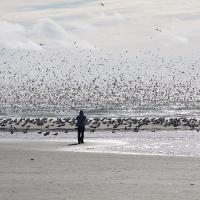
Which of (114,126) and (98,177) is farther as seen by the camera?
(114,126)

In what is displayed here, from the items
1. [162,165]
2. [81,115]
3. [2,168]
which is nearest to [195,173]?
[162,165]

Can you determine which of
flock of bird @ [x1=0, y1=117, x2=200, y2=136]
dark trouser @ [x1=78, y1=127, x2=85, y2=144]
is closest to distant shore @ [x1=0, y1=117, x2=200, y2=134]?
flock of bird @ [x1=0, y1=117, x2=200, y2=136]

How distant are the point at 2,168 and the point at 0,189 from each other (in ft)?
15.6

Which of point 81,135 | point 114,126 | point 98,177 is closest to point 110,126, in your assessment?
point 114,126

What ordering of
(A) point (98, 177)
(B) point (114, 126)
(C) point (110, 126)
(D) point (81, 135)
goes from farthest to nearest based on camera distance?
(C) point (110, 126) → (B) point (114, 126) → (D) point (81, 135) → (A) point (98, 177)

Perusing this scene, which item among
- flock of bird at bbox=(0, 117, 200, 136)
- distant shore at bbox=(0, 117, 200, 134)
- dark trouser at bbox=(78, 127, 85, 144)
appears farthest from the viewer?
distant shore at bbox=(0, 117, 200, 134)

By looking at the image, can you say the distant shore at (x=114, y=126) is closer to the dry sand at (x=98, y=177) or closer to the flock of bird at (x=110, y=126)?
the flock of bird at (x=110, y=126)

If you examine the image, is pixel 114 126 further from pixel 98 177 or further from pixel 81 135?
pixel 98 177

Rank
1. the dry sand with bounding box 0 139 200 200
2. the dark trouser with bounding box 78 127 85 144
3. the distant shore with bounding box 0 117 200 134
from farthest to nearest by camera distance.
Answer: the distant shore with bounding box 0 117 200 134 < the dark trouser with bounding box 78 127 85 144 < the dry sand with bounding box 0 139 200 200

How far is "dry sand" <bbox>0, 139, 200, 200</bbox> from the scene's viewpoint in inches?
563

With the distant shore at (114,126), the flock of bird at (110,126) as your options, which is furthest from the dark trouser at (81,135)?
the distant shore at (114,126)

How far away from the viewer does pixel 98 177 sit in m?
17.4

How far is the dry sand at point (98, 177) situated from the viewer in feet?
47.0

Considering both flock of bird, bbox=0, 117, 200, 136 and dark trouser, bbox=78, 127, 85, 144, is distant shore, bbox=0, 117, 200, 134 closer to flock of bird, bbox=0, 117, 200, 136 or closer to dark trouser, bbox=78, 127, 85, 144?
flock of bird, bbox=0, 117, 200, 136
